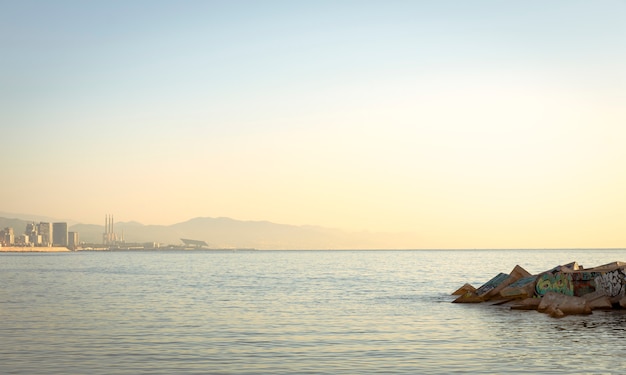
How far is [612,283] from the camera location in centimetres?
3634

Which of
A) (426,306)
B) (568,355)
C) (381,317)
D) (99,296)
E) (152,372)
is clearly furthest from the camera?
(99,296)

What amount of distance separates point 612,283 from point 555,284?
2920 mm

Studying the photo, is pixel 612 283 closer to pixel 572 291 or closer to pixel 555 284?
pixel 572 291

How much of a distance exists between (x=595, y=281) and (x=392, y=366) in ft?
67.4

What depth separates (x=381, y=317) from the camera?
112 ft

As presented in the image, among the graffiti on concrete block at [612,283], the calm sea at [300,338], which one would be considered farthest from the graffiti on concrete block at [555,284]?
the calm sea at [300,338]

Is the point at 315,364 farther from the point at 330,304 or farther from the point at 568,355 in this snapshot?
the point at 330,304

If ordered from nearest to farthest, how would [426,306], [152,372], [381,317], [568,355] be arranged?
[152,372] < [568,355] < [381,317] < [426,306]

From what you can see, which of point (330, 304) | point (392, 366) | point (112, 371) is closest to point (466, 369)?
point (392, 366)

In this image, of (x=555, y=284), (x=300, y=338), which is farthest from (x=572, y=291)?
(x=300, y=338)

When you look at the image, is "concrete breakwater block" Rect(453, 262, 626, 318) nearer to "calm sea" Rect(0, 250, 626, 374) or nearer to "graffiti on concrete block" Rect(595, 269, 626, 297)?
Result: "graffiti on concrete block" Rect(595, 269, 626, 297)

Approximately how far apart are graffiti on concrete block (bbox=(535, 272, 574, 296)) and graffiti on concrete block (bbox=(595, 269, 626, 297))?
1.43 m

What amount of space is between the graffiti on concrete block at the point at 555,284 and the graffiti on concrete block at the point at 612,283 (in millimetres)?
1426

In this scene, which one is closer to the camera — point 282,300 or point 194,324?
point 194,324
